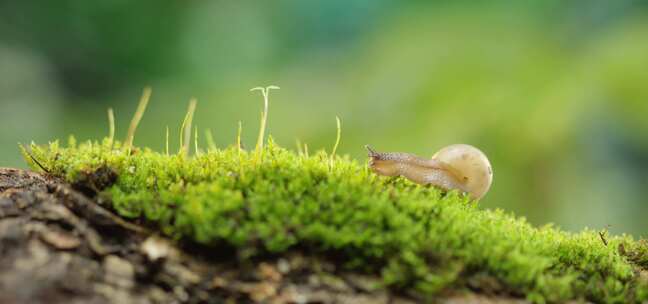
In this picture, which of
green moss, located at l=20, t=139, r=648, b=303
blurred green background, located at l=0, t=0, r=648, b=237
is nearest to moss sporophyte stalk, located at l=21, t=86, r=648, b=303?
green moss, located at l=20, t=139, r=648, b=303

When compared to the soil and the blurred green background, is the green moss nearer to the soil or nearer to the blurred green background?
the soil

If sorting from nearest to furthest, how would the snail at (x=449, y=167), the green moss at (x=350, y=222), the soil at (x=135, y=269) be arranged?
the soil at (x=135, y=269)
the green moss at (x=350, y=222)
the snail at (x=449, y=167)

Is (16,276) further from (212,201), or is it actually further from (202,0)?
(202,0)

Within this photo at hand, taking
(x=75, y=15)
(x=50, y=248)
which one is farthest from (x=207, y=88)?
(x=50, y=248)

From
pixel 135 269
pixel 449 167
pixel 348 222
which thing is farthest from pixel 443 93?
pixel 135 269

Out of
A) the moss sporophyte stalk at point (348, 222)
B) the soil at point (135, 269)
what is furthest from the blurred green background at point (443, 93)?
the soil at point (135, 269)

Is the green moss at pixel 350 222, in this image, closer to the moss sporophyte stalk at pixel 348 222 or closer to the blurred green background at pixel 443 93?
the moss sporophyte stalk at pixel 348 222

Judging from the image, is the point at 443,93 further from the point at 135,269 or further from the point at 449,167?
the point at 135,269
